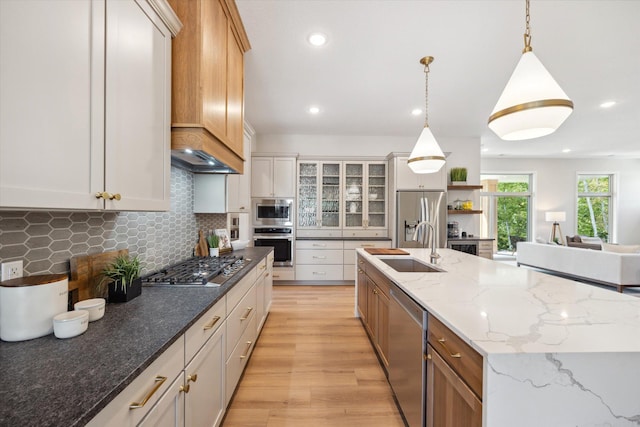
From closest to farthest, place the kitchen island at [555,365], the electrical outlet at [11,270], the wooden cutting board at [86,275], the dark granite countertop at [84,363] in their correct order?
the dark granite countertop at [84,363] → the kitchen island at [555,365] → the electrical outlet at [11,270] → the wooden cutting board at [86,275]

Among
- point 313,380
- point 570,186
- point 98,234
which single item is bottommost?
point 313,380

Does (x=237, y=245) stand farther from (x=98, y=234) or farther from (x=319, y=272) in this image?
(x=319, y=272)

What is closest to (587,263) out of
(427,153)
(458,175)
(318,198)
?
(458,175)

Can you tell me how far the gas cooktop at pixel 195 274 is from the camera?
1.57 meters

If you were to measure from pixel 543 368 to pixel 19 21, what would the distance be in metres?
1.82

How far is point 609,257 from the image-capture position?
435 centimetres

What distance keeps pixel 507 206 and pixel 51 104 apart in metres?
9.01

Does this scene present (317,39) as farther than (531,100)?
Yes

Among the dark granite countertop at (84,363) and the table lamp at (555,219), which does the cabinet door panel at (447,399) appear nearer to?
the dark granite countertop at (84,363)

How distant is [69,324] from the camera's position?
0.91 m

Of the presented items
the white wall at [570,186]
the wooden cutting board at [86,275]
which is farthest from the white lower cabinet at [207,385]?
the white wall at [570,186]

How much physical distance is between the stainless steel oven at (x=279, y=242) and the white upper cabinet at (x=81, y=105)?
3.32 meters

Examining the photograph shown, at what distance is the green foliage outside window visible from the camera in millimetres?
7402

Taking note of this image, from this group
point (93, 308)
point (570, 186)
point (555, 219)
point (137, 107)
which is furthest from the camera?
point (570, 186)
